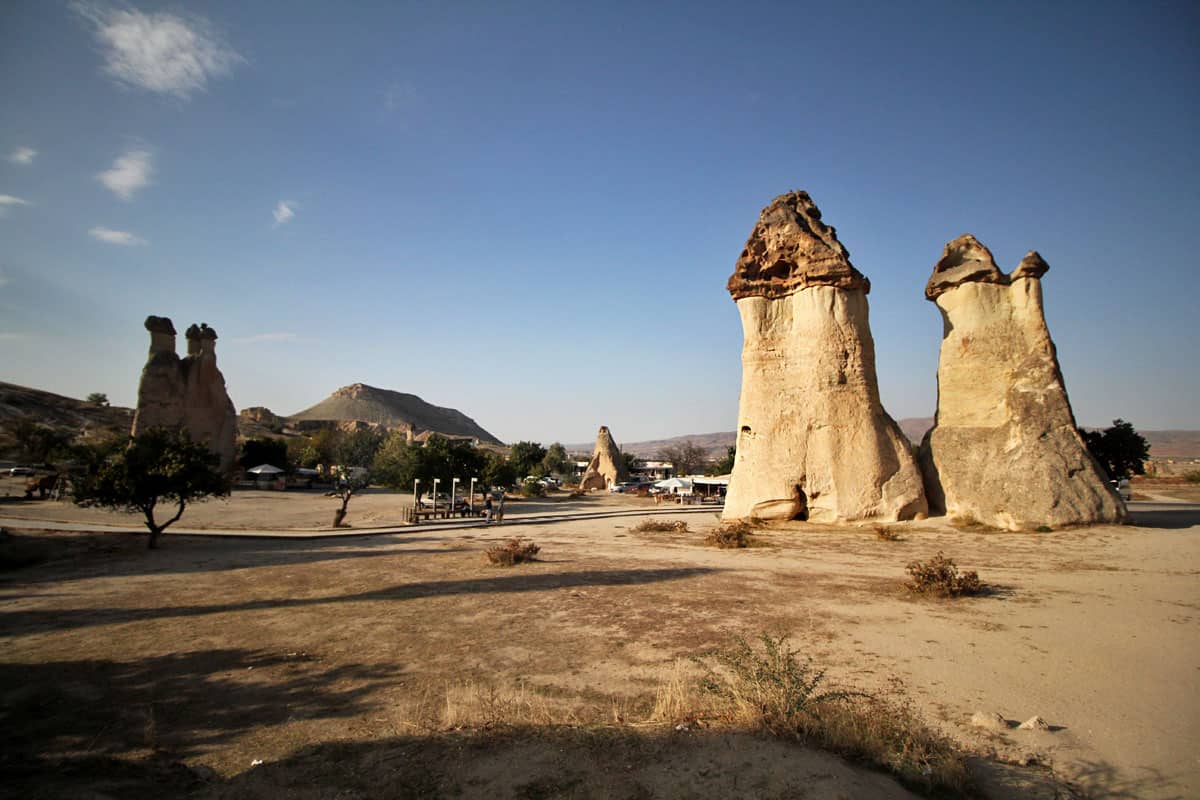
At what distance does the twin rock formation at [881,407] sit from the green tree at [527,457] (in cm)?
3415

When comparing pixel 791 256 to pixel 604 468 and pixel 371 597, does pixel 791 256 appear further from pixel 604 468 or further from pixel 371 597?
pixel 604 468

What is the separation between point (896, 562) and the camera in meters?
12.8

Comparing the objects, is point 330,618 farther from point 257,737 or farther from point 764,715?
point 764,715

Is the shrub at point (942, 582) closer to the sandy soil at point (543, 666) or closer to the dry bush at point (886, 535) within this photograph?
the sandy soil at point (543, 666)

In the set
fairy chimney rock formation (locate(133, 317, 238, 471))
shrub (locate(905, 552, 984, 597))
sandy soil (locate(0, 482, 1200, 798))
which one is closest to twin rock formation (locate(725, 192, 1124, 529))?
sandy soil (locate(0, 482, 1200, 798))

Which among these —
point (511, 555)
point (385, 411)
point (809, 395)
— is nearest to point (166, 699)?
point (511, 555)

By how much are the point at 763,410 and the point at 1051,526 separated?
9184mm

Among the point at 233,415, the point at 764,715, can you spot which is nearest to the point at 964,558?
the point at 764,715

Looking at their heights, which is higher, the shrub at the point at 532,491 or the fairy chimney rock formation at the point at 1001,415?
the fairy chimney rock formation at the point at 1001,415

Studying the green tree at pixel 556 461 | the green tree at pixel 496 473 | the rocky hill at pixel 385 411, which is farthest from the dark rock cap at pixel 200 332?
the rocky hill at pixel 385 411

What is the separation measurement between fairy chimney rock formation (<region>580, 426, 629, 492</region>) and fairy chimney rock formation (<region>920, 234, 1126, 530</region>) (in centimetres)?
3404

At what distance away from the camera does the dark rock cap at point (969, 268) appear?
19.4m

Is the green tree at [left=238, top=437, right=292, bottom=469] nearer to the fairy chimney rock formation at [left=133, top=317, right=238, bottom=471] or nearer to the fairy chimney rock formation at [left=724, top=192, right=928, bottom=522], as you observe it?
the fairy chimney rock formation at [left=133, top=317, right=238, bottom=471]

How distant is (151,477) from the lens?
15.6 m
